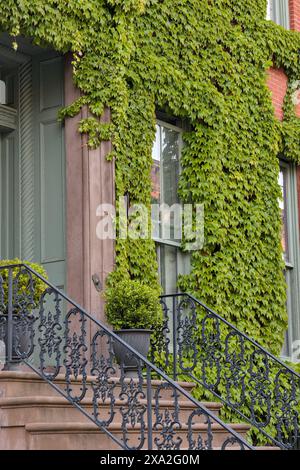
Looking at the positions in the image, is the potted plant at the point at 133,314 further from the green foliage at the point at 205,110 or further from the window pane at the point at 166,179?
the window pane at the point at 166,179

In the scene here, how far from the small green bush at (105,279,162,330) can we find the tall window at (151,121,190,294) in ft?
5.59

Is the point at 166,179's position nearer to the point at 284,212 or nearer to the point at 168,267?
the point at 168,267

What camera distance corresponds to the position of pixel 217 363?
10.8 metres

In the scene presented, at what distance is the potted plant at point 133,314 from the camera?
10102mm

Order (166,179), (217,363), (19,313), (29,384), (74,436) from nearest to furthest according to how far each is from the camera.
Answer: (74,436) → (29,384) → (19,313) → (217,363) → (166,179)

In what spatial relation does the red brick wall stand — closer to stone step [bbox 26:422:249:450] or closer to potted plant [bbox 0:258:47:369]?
potted plant [bbox 0:258:47:369]

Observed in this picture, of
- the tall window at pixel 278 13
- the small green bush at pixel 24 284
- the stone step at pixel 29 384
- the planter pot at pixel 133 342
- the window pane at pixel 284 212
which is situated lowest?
the stone step at pixel 29 384

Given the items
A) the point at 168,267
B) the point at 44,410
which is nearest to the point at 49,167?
the point at 168,267

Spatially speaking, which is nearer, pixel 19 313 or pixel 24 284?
pixel 19 313

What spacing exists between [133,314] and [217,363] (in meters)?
1.17

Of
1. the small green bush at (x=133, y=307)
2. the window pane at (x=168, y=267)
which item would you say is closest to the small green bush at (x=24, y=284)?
the small green bush at (x=133, y=307)

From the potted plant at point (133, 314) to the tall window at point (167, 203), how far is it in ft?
5.50
